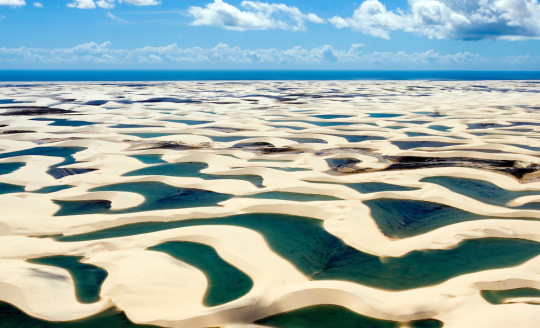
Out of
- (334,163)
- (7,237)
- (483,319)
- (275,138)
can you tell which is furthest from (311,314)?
(275,138)

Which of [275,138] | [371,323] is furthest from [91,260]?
[275,138]

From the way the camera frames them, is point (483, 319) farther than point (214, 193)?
No

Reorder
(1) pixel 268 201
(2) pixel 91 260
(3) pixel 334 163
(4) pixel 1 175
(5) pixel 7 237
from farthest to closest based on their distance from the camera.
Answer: (3) pixel 334 163 → (4) pixel 1 175 → (1) pixel 268 201 → (5) pixel 7 237 → (2) pixel 91 260

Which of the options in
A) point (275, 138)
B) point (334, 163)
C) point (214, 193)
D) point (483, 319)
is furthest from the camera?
point (275, 138)

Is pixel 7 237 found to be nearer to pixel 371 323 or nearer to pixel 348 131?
pixel 371 323

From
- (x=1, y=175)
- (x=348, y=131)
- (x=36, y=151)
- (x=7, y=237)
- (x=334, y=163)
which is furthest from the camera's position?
(x=348, y=131)

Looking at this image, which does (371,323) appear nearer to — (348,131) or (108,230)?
(108,230)
